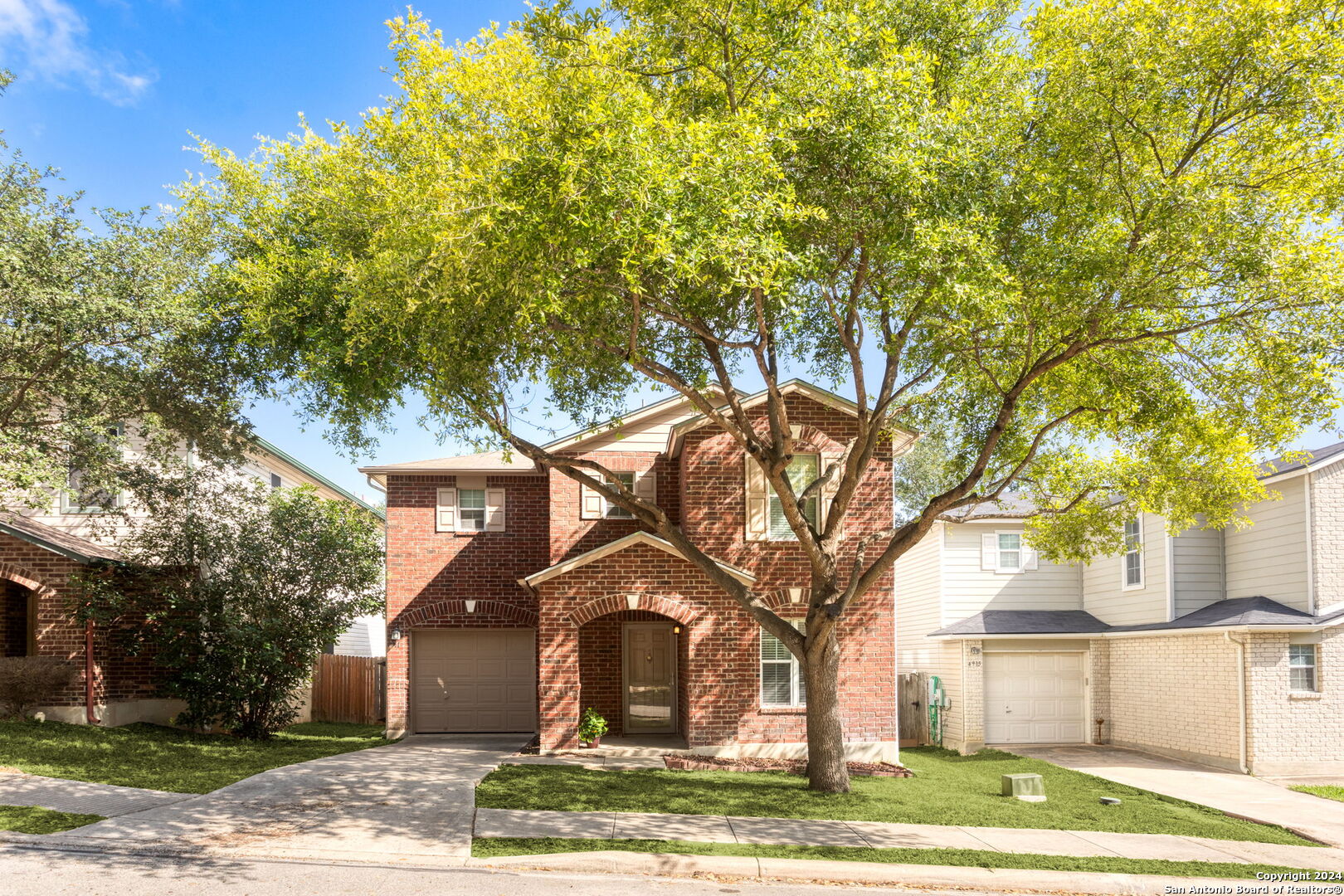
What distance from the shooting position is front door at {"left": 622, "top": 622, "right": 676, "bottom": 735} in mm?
19562

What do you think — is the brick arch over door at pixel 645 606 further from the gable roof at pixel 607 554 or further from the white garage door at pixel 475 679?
the white garage door at pixel 475 679

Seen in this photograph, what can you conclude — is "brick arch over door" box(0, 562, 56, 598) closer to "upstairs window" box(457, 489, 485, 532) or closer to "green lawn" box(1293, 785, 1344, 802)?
"upstairs window" box(457, 489, 485, 532)

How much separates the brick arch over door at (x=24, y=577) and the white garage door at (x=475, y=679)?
22.5 feet

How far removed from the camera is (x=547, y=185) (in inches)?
396

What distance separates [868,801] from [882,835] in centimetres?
191

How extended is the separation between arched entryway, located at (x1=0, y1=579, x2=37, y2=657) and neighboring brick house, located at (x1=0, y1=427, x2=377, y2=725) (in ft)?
0.06

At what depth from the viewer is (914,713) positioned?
902 inches

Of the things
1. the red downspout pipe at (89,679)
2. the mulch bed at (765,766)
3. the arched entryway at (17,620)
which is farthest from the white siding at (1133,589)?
the arched entryway at (17,620)

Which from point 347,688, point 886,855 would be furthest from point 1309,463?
point 347,688

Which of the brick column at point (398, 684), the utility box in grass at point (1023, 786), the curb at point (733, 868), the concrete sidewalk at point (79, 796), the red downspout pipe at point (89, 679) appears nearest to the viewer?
the curb at point (733, 868)

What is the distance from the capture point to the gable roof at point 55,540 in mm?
17656

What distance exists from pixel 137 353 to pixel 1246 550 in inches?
820

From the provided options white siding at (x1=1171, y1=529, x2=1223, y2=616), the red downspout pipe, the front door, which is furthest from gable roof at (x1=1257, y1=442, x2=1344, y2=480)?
the red downspout pipe

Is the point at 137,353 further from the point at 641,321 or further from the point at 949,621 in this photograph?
the point at 949,621
